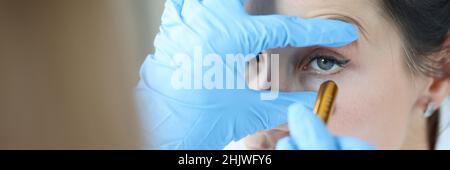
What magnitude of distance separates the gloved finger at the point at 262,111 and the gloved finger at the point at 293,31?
94mm

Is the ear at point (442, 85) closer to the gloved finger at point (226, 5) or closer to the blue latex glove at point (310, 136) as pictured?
the blue latex glove at point (310, 136)

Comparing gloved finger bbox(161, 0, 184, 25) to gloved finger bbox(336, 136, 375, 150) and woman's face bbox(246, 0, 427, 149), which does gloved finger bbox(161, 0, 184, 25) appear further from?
gloved finger bbox(336, 136, 375, 150)

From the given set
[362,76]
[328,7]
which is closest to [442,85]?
[362,76]

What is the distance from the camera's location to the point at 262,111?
1007 mm

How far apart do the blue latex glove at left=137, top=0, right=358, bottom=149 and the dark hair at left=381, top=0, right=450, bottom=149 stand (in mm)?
96

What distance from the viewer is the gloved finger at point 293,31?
97 cm

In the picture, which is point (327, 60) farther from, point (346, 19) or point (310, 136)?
point (310, 136)

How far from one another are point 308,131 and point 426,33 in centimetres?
35

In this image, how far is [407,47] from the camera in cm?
101

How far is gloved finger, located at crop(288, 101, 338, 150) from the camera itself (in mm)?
820

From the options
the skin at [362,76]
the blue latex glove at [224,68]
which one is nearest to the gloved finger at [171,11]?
the blue latex glove at [224,68]

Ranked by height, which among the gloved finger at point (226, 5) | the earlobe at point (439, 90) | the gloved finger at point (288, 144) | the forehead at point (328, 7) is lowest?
the earlobe at point (439, 90)

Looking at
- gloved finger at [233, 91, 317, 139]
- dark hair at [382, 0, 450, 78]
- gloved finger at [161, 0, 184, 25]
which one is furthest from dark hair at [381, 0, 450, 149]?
gloved finger at [161, 0, 184, 25]
